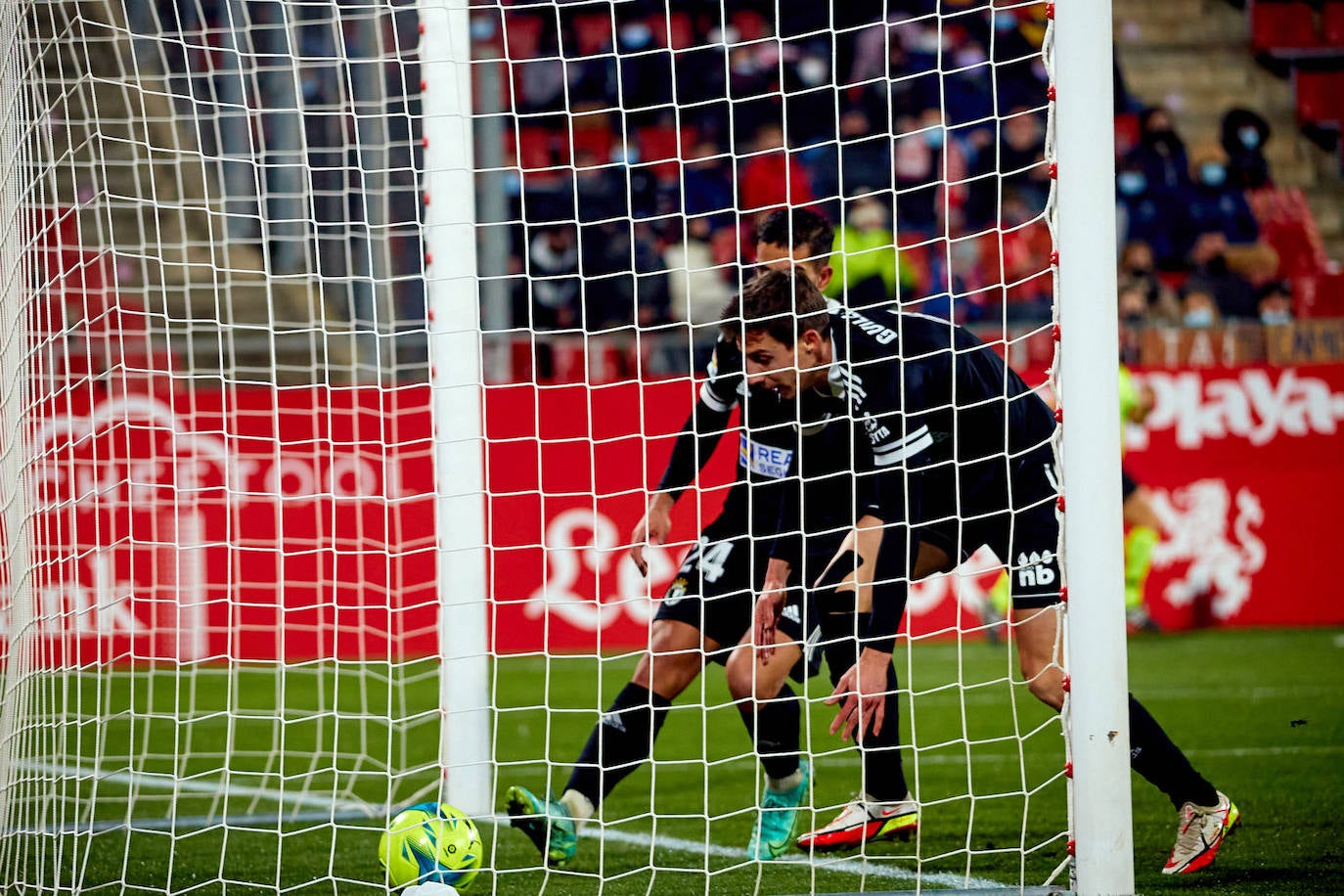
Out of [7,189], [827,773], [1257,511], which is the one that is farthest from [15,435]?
[1257,511]

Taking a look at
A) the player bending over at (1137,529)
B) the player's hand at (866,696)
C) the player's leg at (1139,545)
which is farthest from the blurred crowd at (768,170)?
the player's hand at (866,696)

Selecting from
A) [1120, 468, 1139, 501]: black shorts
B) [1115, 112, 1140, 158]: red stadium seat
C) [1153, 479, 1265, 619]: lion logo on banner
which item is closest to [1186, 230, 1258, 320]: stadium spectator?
[1115, 112, 1140, 158]: red stadium seat

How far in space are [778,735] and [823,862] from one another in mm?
574

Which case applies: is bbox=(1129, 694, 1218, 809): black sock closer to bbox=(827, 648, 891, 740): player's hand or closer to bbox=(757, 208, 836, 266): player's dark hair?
bbox=(827, 648, 891, 740): player's hand

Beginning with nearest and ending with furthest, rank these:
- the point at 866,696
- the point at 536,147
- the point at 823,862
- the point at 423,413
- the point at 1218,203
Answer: the point at 866,696, the point at 823,862, the point at 423,413, the point at 536,147, the point at 1218,203

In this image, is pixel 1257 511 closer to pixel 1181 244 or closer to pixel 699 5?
pixel 1181 244

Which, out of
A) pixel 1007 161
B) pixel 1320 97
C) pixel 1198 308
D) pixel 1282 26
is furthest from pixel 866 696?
pixel 1282 26

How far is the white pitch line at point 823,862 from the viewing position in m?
3.56

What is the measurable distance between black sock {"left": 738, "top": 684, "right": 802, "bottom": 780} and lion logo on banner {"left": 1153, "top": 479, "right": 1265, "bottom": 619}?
20.2 ft

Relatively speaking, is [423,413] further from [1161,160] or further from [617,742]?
[1161,160]

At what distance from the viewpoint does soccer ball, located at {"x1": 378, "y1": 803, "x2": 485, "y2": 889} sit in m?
3.42

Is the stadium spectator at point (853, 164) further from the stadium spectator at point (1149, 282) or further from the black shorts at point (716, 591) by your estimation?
the black shorts at point (716, 591)

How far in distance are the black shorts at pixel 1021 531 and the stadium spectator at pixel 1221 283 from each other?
7.51 meters

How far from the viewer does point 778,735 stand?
13.5ft
